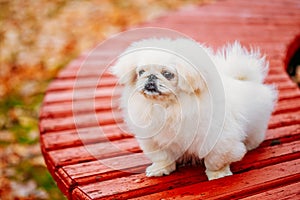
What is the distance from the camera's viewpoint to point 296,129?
Result: 93.1 inches

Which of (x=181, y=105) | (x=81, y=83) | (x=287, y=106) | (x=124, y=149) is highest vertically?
(x=81, y=83)

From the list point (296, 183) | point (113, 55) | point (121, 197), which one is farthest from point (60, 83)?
point (296, 183)

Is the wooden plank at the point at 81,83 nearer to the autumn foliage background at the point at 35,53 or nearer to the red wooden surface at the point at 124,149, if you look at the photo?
the red wooden surface at the point at 124,149

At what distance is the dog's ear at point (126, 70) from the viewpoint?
1742 mm

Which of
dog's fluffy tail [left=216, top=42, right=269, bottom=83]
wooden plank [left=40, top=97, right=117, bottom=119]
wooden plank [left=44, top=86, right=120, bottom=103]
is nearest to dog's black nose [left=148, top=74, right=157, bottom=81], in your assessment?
dog's fluffy tail [left=216, top=42, right=269, bottom=83]

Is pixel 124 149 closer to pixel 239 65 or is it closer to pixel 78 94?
pixel 239 65

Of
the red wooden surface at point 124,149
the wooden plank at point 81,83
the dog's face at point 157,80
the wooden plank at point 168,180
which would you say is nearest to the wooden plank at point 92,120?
the red wooden surface at point 124,149

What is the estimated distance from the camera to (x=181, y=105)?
1.72 m

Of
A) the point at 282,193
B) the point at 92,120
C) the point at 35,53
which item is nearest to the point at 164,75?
the point at 282,193

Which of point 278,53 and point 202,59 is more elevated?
point 278,53

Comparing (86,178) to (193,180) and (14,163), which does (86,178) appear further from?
(14,163)

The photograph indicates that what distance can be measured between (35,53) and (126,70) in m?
3.96

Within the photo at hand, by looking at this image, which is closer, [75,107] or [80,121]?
[80,121]

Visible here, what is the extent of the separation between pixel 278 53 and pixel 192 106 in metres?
2.20
